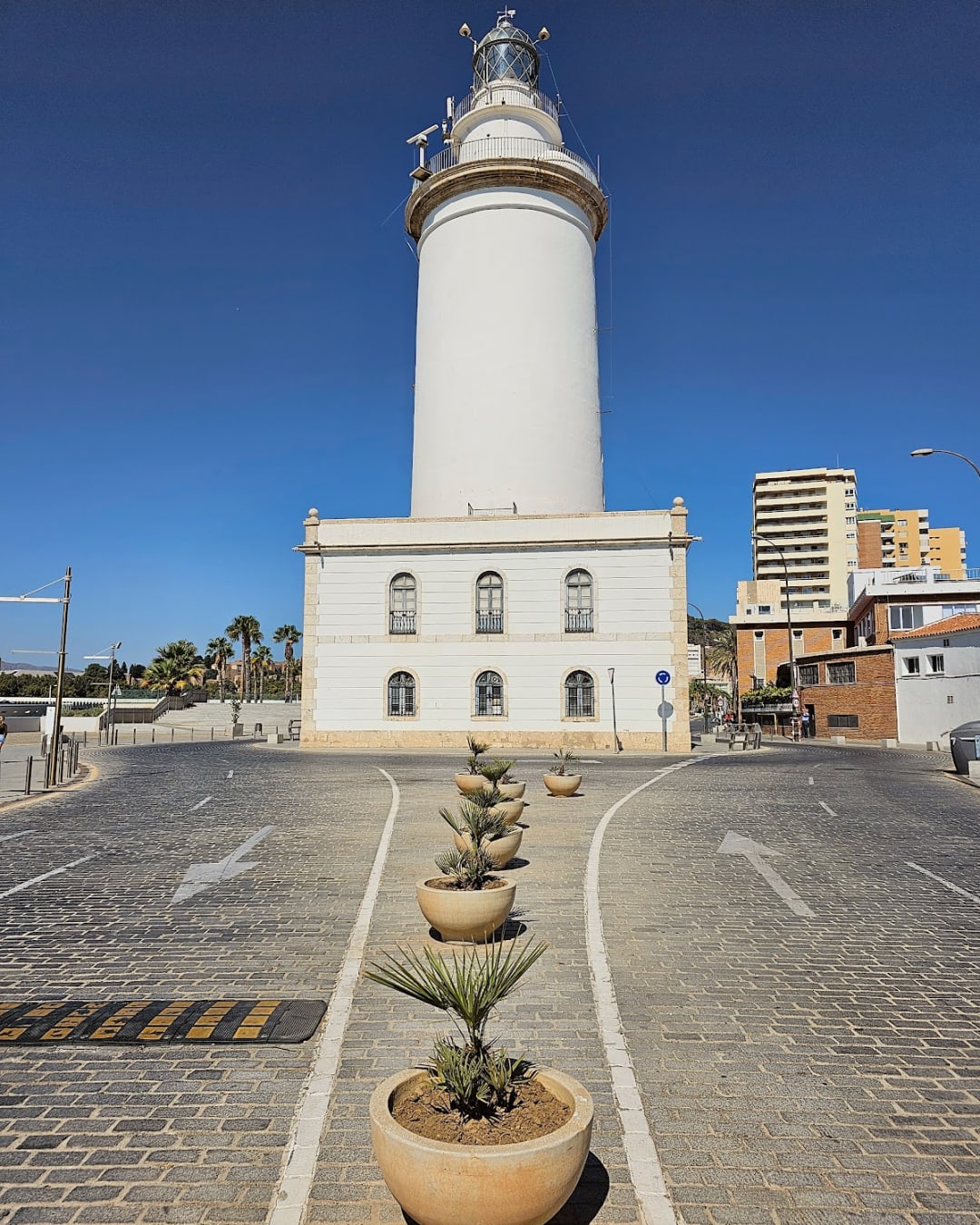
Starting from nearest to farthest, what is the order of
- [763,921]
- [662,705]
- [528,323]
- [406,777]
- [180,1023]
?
1. [180,1023]
2. [763,921]
3. [406,777]
4. [662,705]
5. [528,323]

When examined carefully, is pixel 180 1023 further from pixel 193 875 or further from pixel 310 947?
pixel 193 875

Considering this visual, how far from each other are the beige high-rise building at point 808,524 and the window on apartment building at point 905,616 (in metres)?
65.5

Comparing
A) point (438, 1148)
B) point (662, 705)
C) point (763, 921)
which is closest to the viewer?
point (438, 1148)

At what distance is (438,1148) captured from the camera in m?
3.56

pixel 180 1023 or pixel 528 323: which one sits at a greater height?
pixel 528 323

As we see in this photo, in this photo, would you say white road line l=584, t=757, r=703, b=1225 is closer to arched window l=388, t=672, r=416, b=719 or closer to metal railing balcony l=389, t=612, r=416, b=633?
arched window l=388, t=672, r=416, b=719

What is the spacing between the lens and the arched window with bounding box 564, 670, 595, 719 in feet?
114

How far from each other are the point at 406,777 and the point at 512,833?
12.4m

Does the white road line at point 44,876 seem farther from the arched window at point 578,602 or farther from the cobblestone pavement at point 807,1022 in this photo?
the arched window at point 578,602

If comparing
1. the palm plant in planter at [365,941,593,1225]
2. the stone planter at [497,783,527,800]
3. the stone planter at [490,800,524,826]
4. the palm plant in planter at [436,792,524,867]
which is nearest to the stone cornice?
the stone planter at [497,783,527,800]

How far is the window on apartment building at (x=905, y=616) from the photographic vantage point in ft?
165

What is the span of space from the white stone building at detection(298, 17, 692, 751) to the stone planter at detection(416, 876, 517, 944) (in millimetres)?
25979

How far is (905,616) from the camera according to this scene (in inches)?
1988

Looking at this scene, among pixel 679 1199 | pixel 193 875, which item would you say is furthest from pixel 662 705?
pixel 679 1199
